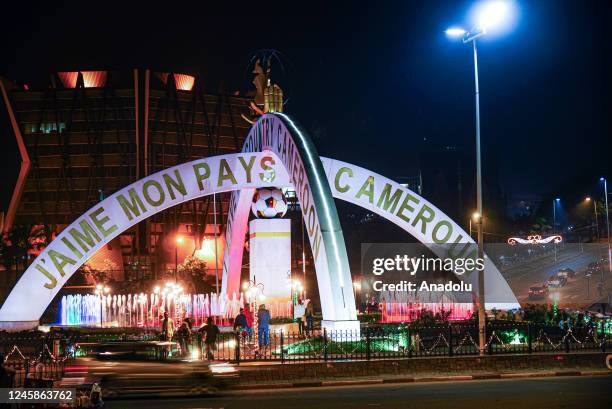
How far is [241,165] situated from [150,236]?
64.2 metres

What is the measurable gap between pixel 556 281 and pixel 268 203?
17.4 metres

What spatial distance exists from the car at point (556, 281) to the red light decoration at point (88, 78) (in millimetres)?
69740

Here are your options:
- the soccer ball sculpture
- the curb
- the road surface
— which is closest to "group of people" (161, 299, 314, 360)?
the curb

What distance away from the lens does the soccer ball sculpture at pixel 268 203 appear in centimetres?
3725

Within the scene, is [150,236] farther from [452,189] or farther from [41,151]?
[452,189]

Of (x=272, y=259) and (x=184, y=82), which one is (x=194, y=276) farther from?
(x=272, y=259)

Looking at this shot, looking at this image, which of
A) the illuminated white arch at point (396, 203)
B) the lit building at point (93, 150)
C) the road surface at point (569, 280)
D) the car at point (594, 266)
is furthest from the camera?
the lit building at point (93, 150)

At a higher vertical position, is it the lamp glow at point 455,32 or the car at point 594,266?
the lamp glow at point 455,32

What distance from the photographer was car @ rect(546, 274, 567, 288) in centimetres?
4381

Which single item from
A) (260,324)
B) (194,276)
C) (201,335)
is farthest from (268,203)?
(194,276)

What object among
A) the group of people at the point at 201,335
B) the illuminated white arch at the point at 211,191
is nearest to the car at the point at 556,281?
the illuminated white arch at the point at 211,191

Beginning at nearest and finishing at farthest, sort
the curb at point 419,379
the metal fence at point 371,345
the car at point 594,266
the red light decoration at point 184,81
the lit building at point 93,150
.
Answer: the curb at point 419,379
the metal fence at point 371,345
the car at point 594,266
the lit building at point 93,150
the red light decoration at point 184,81

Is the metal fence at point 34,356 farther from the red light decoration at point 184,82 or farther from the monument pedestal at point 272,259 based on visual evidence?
the red light decoration at point 184,82

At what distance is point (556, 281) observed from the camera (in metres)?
43.9
